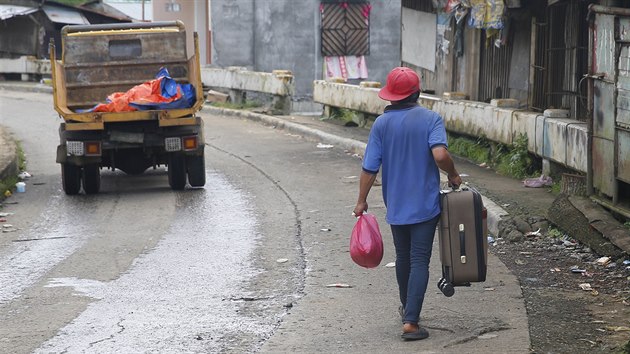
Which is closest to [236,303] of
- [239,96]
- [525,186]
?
[525,186]

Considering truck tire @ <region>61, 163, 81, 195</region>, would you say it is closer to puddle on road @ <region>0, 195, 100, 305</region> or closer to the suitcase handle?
puddle on road @ <region>0, 195, 100, 305</region>

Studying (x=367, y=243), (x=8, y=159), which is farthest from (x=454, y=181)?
(x=8, y=159)

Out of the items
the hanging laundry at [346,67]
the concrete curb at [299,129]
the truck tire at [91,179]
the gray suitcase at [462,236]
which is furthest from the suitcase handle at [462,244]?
the hanging laundry at [346,67]

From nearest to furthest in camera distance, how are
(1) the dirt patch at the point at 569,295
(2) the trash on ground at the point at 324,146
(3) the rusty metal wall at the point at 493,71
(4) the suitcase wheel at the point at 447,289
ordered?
(1) the dirt patch at the point at 569,295
(4) the suitcase wheel at the point at 447,289
(3) the rusty metal wall at the point at 493,71
(2) the trash on ground at the point at 324,146

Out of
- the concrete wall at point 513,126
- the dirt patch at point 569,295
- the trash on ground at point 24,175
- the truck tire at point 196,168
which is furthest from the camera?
the trash on ground at point 24,175

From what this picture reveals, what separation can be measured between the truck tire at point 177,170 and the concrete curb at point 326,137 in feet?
13.1

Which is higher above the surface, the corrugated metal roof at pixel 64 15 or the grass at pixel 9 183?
the corrugated metal roof at pixel 64 15

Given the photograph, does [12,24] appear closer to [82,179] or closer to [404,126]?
[82,179]

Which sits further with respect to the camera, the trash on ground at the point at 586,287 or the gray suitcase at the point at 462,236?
the trash on ground at the point at 586,287

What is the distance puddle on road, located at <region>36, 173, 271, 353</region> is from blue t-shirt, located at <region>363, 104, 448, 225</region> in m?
1.30

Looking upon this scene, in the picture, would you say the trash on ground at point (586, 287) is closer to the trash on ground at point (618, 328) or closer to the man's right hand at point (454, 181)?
the trash on ground at point (618, 328)

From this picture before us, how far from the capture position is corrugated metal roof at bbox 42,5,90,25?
4019cm

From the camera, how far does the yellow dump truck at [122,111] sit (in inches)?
567

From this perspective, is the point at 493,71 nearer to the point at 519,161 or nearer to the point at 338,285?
the point at 519,161
